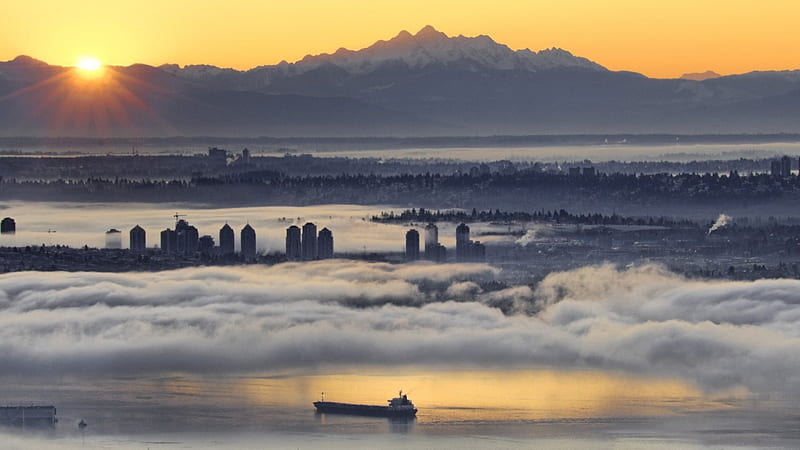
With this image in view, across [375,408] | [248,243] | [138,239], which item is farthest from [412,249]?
[375,408]

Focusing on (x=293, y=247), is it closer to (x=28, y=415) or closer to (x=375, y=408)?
(x=375, y=408)

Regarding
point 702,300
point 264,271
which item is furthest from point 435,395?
point 264,271

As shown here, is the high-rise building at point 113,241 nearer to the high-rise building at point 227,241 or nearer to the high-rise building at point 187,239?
the high-rise building at point 187,239

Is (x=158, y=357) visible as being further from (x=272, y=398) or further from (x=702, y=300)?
(x=702, y=300)

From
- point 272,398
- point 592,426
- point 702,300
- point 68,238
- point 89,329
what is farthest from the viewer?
point 68,238

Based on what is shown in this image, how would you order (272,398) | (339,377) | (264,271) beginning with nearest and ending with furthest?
(272,398) < (339,377) < (264,271)

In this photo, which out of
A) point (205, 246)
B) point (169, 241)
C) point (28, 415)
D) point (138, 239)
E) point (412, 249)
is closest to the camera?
point (28, 415)

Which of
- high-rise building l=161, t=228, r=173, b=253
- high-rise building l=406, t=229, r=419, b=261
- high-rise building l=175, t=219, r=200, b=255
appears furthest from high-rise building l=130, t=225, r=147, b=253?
high-rise building l=406, t=229, r=419, b=261

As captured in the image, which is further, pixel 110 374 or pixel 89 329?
pixel 89 329
